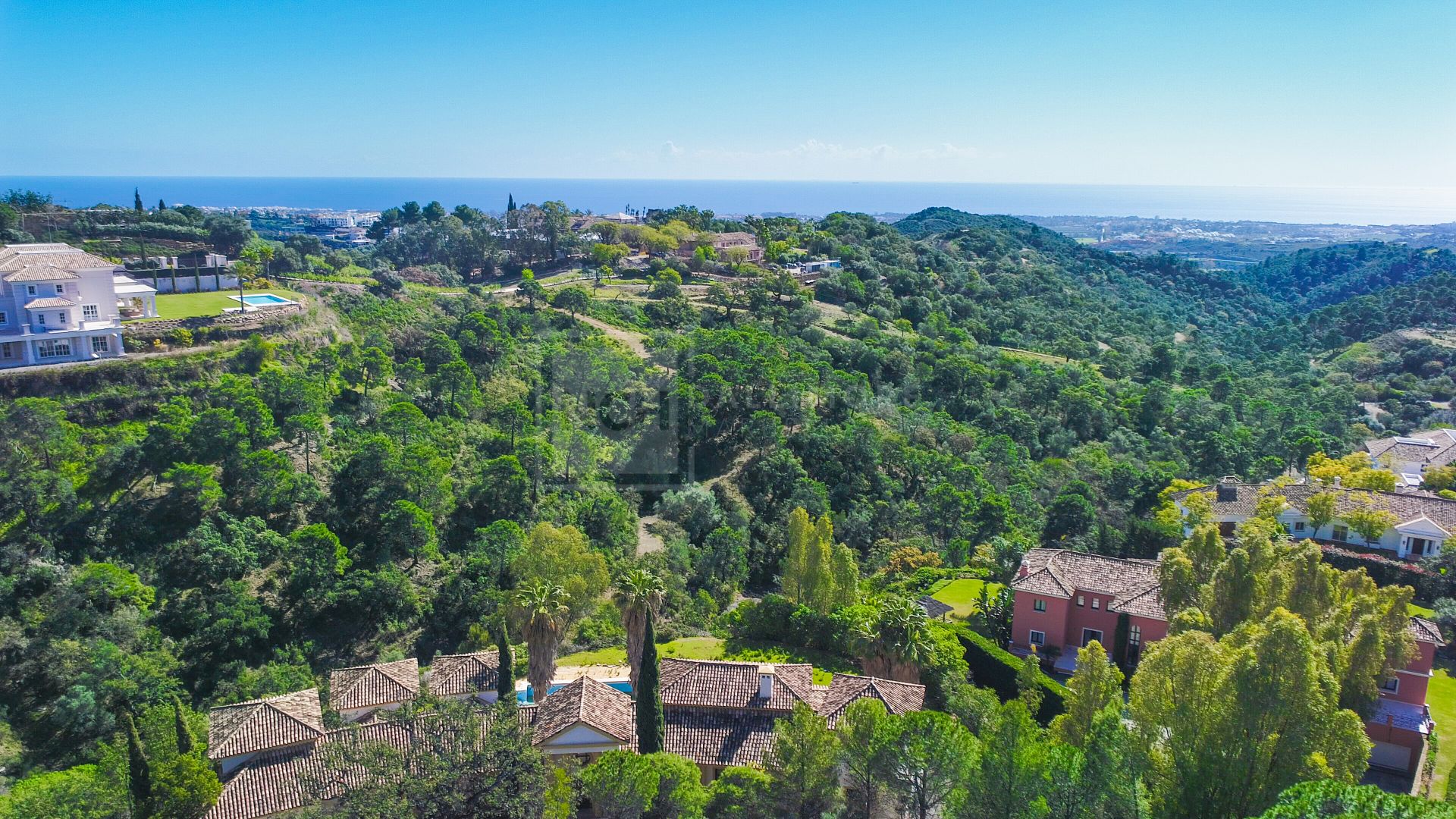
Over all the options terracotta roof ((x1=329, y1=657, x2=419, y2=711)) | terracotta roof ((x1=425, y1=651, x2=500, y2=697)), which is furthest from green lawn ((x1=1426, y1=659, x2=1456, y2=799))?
terracotta roof ((x1=329, y1=657, x2=419, y2=711))

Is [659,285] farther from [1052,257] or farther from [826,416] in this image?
[1052,257]

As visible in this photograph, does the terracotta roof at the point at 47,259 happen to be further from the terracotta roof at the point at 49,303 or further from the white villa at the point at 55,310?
the terracotta roof at the point at 49,303

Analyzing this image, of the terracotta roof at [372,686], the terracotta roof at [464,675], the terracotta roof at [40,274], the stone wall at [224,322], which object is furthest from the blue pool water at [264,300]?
the terracotta roof at [464,675]

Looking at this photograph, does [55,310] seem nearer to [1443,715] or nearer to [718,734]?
[718,734]

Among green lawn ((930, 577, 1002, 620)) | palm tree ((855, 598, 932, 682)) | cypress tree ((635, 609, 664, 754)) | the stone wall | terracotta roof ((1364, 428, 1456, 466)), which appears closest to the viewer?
cypress tree ((635, 609, 664, 754))

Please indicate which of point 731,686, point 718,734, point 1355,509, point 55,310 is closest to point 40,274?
point 55,310

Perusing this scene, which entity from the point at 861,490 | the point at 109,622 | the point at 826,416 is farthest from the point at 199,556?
the point at 826,416

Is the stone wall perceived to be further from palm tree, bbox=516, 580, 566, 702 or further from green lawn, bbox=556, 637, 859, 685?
palm tree, bbox=516, 580, 566, 702
